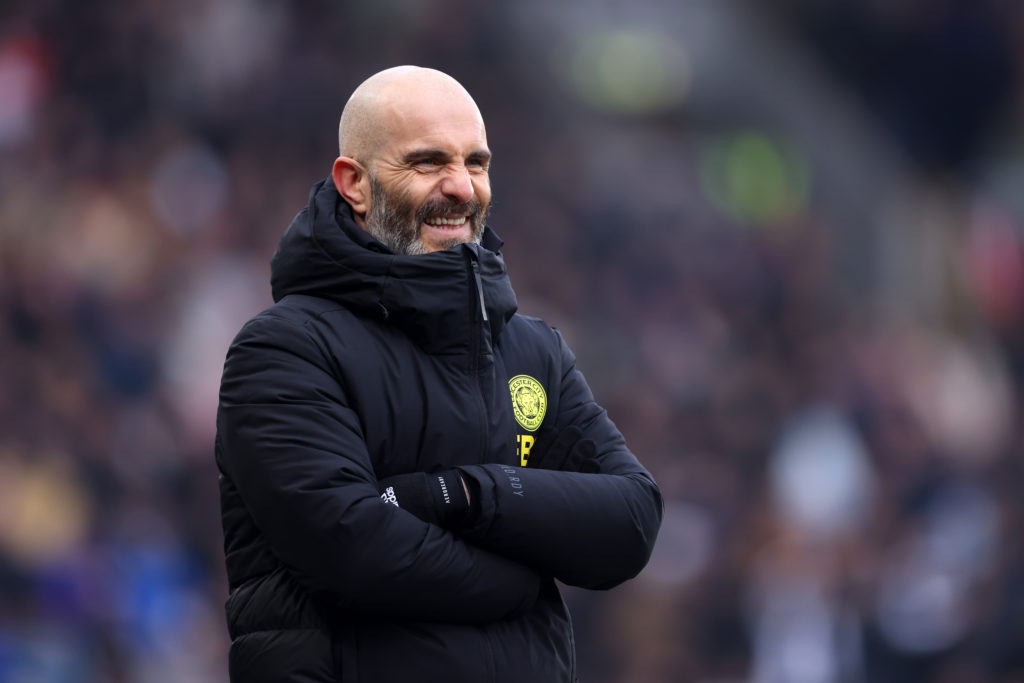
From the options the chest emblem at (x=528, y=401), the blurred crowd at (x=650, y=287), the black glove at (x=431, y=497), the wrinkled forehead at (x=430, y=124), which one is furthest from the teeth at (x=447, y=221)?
the blurred crowd at (x=650, y=287)

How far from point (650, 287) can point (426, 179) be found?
6.15 meters

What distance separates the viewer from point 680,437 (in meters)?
7.64

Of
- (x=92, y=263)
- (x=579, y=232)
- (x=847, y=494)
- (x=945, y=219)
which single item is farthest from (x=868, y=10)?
(x=92, y=263)

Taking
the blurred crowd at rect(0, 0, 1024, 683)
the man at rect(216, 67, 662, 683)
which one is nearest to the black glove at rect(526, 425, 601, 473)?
the man at rect(216, 67, 662, 683)

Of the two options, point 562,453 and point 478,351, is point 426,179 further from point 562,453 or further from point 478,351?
point 562,453

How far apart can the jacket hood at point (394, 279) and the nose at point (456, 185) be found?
0.10 metres

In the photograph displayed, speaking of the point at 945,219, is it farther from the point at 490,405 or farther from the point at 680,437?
the point at 490,405

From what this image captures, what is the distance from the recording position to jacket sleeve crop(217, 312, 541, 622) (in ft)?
A: 6.70

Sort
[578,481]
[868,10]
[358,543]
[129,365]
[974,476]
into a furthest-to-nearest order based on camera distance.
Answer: [868,10]
[974,476]
[129,365]
[578,481]
[358,543]

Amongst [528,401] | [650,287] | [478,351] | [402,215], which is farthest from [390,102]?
[650,287]

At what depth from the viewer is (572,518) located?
2.21 metres

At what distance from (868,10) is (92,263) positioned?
667 centimetres

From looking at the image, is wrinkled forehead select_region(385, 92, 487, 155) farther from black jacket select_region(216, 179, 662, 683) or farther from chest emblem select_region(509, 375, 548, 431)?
chest emblem select_region(509, 375, 548, 431)

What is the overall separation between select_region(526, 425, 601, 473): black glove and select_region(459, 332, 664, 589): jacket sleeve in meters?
0.04
